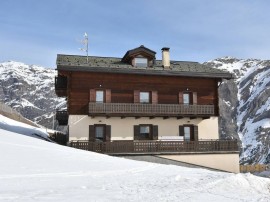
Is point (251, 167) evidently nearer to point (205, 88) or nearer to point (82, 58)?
point (205, 88)

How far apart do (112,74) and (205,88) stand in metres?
7.87

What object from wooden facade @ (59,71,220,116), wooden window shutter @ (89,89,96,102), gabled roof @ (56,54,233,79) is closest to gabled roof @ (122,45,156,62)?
gabled roof @ (56,54,233,79)

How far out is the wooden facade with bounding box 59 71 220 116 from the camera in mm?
26062

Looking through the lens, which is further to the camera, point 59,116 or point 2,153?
point 59,116

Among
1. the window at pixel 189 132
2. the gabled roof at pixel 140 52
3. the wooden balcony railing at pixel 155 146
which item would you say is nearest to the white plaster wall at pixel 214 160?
the wooden balcony railing at pixel 155 146

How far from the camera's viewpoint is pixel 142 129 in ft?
88.1

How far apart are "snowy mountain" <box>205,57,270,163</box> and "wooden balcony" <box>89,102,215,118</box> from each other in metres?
83.6

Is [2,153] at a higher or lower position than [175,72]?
lower

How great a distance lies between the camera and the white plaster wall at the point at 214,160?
25044 mm

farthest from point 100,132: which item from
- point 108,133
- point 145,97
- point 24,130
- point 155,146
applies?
point 24,130

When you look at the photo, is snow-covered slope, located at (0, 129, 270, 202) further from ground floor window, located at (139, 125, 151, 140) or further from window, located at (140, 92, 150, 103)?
window, located at (140, 92, 150, 103)

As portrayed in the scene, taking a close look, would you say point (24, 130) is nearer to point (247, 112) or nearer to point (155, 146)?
Result: point (155, 146)

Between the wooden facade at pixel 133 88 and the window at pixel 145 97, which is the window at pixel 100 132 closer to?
the wooden facade at pixel 133 88

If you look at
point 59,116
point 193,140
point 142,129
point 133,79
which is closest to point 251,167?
point 193,140
